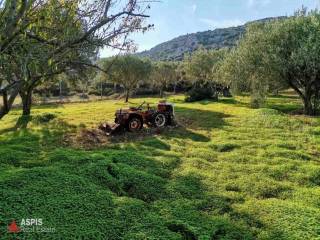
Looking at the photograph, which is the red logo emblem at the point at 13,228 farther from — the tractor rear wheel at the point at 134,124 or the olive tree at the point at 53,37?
the tractor rear wheel at the point at 134,124

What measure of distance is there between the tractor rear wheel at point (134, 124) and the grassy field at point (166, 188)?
42.0 inches

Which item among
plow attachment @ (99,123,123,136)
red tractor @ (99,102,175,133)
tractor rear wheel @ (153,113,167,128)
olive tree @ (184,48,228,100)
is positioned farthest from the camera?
olive tree @ (184,48,228,100)

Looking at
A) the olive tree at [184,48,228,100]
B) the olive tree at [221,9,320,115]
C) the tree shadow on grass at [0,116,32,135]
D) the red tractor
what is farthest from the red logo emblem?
the olive tree at [184,48,228,100]

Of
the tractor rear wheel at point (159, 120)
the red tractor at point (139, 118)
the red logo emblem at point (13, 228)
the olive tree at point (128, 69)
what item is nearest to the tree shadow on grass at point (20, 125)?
the red tractor at point (139, 118)

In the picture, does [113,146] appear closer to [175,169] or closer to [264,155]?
[175,169]

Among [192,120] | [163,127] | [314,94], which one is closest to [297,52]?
[314,94]

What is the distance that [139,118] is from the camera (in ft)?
70.8

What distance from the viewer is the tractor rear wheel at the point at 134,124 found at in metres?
21.1

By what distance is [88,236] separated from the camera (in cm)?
862

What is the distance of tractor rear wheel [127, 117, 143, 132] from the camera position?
69.3ft

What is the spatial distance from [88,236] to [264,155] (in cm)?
1049

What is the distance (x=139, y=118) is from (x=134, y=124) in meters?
0.47

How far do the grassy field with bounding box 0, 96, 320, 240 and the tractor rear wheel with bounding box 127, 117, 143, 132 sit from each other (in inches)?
42.0

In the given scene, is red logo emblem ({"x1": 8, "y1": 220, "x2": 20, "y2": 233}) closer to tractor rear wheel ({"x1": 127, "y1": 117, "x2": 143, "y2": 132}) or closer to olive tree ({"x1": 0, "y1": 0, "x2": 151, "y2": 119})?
olive tree ({"x1": 0, "y1": 0, "x2": 151, "y2": 119})
